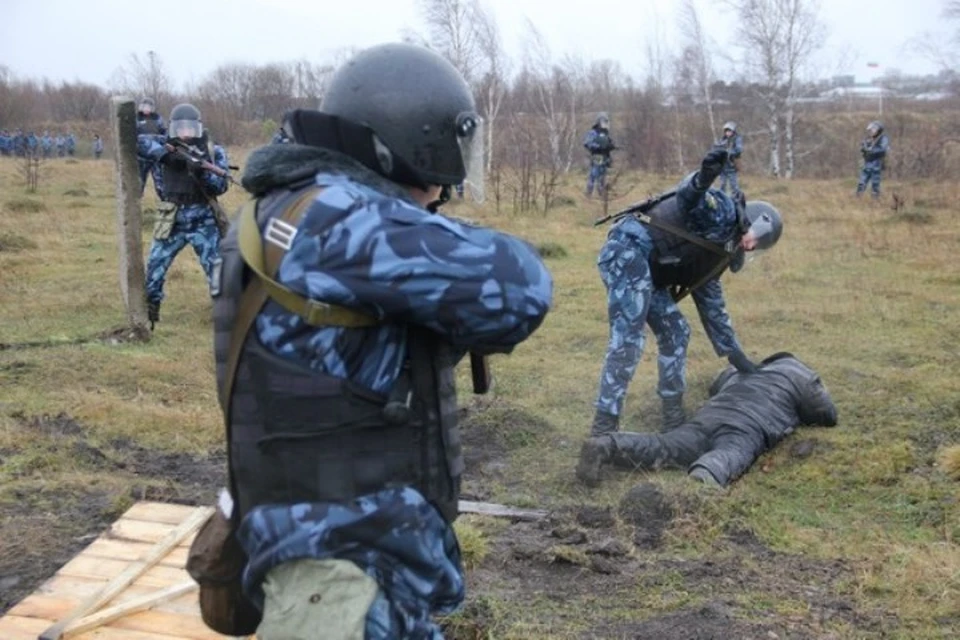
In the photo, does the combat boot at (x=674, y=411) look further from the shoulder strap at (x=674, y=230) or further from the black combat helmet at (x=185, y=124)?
the black combat helmet at (x=185, y=124)

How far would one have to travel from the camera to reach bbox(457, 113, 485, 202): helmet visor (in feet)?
6.59

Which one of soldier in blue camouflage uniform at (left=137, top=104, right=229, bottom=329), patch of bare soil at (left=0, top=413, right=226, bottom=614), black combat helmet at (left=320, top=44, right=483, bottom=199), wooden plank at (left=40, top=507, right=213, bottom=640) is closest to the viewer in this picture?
black combat helmet at (left=320, top=44, right=483, bottom=199)

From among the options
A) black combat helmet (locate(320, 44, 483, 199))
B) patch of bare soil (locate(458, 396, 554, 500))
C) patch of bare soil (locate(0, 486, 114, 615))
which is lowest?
patch of bare soil (locate(458, 396, 554, 500))

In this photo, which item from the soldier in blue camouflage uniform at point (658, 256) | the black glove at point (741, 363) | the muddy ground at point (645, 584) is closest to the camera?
the muddy ground at point (645, 584)

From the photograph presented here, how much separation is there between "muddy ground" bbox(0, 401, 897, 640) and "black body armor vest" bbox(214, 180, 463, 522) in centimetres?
173

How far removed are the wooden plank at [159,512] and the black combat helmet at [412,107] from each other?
8.81 ft

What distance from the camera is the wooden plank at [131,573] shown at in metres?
3.16

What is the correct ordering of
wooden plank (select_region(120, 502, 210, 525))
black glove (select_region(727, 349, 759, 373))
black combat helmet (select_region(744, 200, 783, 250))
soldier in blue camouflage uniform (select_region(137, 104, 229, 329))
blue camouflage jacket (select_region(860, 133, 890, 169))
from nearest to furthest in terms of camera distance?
wooden plank (select_region(120, 502, 210, 525)) < black combat helmet (select_region(744, 200, 783, 250)) < black glove (select_region(727, 349, 759, 373)) < soldier in blue camouflage uniform (select_region(137, 104, 229, 329)) < blue camouflage jacket (select_region(860, 133, 890, 169))

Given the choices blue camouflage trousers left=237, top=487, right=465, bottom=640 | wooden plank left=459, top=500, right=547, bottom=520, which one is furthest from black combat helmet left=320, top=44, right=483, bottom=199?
wooden plank left=459, top=500, right=547, bottom=520

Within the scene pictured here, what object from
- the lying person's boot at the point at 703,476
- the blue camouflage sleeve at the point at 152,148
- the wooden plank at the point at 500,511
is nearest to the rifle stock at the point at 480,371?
the wooden plank at the point at 500,511

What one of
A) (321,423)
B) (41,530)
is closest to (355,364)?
(321,423)

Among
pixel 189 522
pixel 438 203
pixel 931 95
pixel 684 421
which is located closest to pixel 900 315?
pixel 684 421

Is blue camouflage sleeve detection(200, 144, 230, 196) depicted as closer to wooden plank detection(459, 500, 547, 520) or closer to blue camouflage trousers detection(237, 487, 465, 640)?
wooden plank detection(459, 500, 547, 520)

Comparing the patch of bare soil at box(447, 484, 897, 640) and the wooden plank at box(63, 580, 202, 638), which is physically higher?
the wooden plank at box(63, 580, 202, 638)
